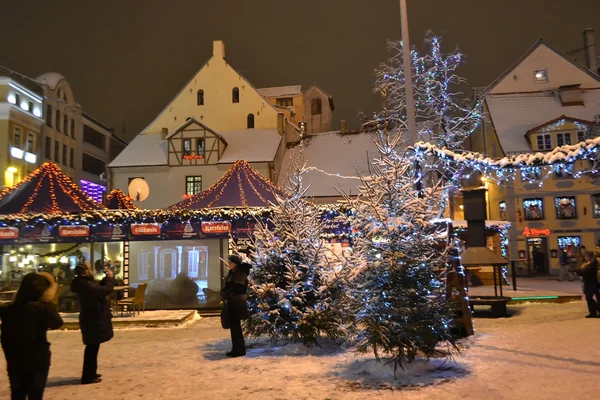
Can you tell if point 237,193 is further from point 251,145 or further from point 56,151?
point 56,151

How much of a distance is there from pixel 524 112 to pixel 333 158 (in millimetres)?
13414

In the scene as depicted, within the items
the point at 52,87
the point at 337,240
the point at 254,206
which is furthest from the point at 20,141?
the point at 337,240

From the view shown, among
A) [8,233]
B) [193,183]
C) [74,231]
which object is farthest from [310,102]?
[8,233]

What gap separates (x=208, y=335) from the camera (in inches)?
462

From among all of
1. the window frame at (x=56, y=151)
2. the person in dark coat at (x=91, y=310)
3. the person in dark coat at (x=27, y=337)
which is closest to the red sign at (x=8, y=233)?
the person in dark coat at (x=91, y=310)

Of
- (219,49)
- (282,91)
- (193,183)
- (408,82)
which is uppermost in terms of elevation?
(219,49)

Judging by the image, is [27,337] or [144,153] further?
[144,153]

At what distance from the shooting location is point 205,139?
112ft

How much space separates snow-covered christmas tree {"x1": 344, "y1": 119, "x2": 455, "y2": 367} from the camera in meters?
6.95

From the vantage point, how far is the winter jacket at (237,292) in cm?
883

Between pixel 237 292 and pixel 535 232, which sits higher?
pixel 535 232

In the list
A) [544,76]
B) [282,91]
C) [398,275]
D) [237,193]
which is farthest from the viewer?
[282,91]

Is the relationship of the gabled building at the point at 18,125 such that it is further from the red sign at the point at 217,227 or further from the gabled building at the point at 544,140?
the gabled building at the point at 544,140

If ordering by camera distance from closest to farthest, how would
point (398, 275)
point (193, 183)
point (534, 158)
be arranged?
point (398, 275) < point (534, 158) < point (193, 183)
